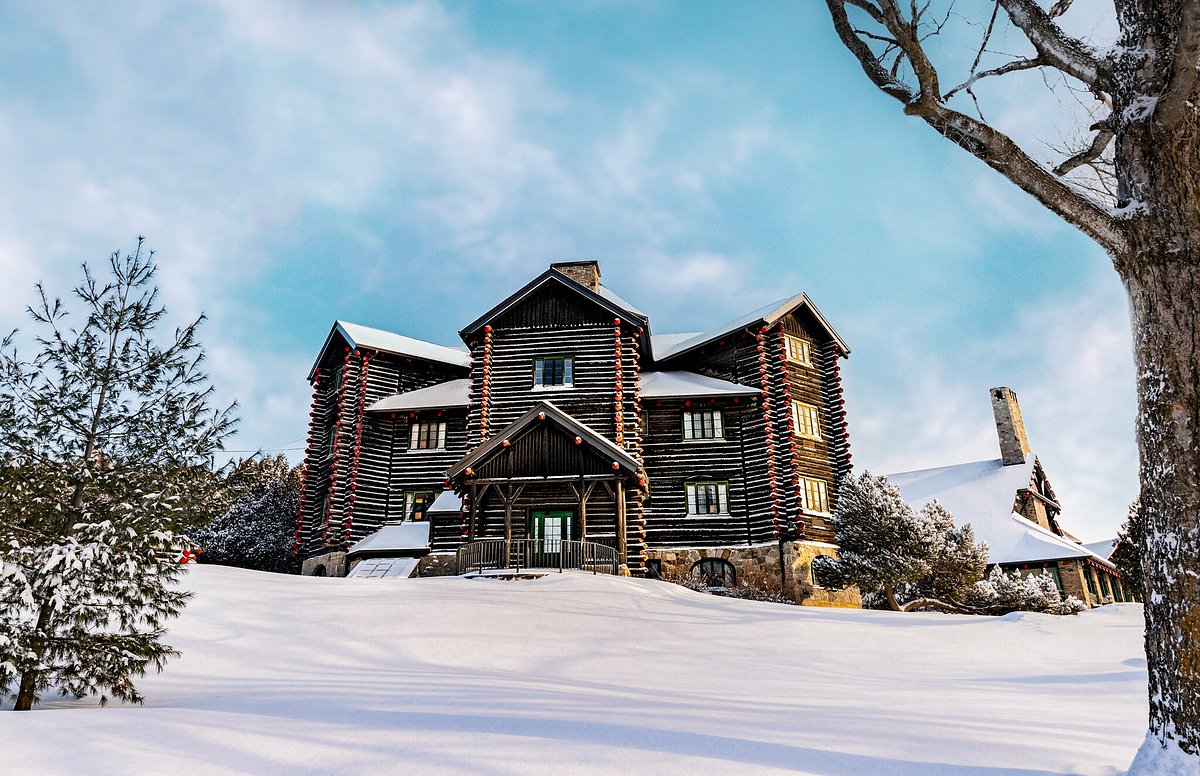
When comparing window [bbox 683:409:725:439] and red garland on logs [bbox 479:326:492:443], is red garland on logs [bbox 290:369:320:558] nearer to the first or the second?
red garland on logs [bbox 479:326:492:443]

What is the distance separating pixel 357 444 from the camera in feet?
98.3

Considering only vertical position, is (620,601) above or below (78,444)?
below

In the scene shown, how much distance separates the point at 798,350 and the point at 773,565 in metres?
9.85

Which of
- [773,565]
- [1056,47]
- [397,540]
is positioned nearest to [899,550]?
[773,565]

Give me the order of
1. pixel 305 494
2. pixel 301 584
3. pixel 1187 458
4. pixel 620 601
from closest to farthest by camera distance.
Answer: pixel 1187 458 → pixel 620 601 → pixel 301 584 → pixel 305 494

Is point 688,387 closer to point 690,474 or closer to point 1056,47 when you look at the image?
point 690,474

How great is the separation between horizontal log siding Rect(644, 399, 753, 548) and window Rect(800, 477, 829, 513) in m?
1.67

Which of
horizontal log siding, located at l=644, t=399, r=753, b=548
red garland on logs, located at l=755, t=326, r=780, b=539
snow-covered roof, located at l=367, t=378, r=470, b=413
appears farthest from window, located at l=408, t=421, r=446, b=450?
red garland on logs, located at l=755, t=326, r=780, b=539

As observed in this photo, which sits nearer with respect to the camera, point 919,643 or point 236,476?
point 236,476

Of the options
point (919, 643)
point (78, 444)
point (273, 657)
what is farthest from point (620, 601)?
point (78, 444)

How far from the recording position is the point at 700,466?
28391 mm

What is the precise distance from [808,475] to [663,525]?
6.27 m

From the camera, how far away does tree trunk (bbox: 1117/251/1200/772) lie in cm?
451

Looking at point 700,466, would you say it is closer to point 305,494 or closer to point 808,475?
point 808,475
